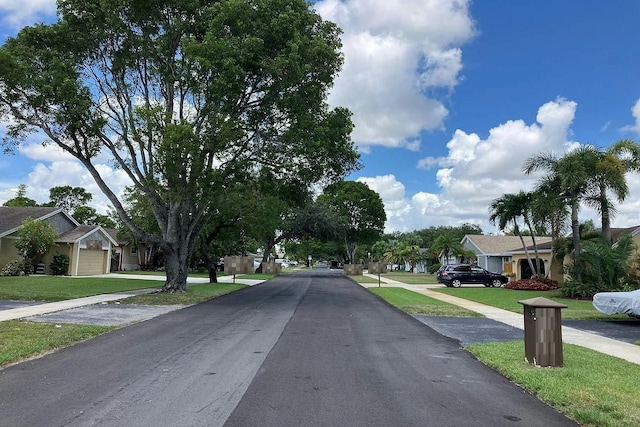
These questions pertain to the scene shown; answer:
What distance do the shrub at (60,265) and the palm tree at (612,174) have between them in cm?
3351

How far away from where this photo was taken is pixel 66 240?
116ft

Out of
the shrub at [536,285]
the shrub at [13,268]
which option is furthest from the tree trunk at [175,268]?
the shrub at [536,285]

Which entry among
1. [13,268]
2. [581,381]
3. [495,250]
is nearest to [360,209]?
[495,250]

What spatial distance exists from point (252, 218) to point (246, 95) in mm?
9484

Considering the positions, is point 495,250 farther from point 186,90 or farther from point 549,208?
point 186,90

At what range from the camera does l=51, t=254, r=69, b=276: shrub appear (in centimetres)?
3428

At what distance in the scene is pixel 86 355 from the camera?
28.0ft

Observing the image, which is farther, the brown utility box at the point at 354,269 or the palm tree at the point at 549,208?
the brown utility box at the point at 354,269

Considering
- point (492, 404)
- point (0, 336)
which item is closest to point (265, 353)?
point (492, 404)

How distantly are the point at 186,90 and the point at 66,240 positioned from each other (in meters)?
20.4

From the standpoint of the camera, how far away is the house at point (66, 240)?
31672 mm

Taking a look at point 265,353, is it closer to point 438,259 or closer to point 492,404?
point 492,404

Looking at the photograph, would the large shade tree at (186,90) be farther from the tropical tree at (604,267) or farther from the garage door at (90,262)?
the garage door at (90,262)

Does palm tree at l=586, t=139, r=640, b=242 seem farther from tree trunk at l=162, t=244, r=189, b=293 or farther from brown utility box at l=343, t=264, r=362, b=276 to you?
brown utility box at l=343, t=264, r=362, b=276
